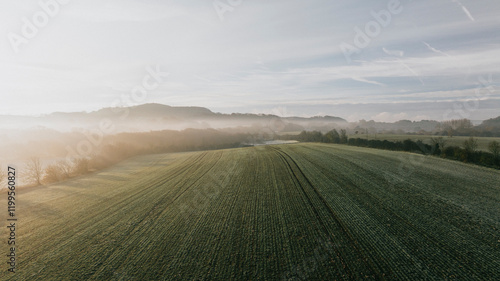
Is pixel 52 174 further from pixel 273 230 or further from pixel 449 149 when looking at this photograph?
pixel 449 149

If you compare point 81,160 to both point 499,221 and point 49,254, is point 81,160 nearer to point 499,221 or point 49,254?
point 49,254

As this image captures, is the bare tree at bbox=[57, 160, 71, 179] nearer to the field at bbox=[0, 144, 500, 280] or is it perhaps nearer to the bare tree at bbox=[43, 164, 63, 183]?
the bare tree at bbox=[43, 164, 63, 183]

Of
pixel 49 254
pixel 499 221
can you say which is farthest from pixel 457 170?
pixel 49 254

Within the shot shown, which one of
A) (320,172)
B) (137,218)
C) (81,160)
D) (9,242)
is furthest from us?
(81,160)

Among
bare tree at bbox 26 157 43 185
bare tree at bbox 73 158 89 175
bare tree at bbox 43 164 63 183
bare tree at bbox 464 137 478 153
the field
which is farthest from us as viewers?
bare tree at bbox 73 158 89 175

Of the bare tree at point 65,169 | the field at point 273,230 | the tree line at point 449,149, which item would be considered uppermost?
the tree line at point 449,149

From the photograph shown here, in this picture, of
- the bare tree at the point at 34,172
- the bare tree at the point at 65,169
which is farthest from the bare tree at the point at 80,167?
the bare tree at the point at 34,172

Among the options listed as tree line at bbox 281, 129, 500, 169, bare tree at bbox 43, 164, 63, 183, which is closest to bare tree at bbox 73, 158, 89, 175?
bare tree at bbox 43, 164, 63, 183

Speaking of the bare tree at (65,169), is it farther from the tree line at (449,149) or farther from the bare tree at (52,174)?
the tree line at (449,149)
